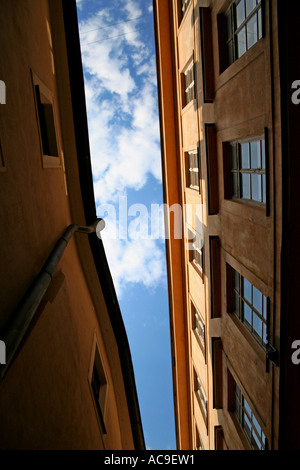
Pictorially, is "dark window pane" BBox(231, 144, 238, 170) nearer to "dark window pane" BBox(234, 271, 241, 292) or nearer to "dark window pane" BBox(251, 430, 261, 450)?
"dark window pane" BBox(234, 271, 241, 292)

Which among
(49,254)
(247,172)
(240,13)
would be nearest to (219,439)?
(247,172)

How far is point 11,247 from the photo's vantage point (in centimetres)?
411

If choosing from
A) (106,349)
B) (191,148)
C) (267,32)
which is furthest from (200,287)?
(267,32)

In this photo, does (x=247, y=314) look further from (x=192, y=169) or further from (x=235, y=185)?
(x=192, y=169)

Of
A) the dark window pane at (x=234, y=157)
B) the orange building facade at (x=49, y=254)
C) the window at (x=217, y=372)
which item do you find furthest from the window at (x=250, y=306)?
the orange building facade at (x=49, y=254)

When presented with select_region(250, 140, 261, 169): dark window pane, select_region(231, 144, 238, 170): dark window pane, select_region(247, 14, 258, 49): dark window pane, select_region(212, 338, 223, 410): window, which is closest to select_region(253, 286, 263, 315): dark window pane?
select_region(250, 140, 261, 169): dark window pane

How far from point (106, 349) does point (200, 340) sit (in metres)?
5.07

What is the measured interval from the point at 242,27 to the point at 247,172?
147 inches

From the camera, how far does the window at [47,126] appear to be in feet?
21.6

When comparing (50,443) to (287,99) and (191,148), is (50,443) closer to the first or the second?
(287,99)

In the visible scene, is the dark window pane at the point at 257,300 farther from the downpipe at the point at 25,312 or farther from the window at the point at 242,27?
the window at the point at 242,27

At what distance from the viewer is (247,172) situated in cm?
793

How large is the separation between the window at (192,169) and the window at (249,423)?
8.14 metres

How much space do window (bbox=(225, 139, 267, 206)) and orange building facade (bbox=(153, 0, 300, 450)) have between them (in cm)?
3
